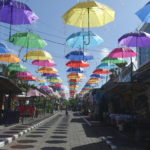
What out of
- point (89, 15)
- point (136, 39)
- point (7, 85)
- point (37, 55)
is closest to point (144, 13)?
point (89, 15)

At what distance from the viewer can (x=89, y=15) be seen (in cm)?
1202

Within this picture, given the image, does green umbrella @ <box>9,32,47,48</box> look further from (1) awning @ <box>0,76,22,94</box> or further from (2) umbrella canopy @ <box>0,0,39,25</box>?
(2) umbrella canopy @ <box>0,0,39,25</box>

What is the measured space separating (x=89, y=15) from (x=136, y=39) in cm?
390

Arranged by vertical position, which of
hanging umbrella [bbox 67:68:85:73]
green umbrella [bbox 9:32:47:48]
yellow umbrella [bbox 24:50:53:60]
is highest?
green umbrella [bbox 9:32:47:48]

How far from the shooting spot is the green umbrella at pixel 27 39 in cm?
1536

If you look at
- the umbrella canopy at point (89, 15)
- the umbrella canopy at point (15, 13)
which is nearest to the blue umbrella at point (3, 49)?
the umbrella canopy at point (15, 13)

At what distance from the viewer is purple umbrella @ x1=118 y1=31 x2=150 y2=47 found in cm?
1477

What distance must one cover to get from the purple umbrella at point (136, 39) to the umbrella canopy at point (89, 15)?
10.2 ft

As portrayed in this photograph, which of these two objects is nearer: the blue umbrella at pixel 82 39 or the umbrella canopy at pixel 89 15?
the umbrella canopy at pixel 89 15

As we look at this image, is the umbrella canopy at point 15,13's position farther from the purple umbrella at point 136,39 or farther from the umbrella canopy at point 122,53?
the umbrella canopy at point 122,53

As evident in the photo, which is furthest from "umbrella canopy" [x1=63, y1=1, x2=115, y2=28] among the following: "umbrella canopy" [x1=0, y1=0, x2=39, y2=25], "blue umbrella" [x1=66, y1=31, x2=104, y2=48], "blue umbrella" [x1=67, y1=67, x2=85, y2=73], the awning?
"blue umbrella" [x1=67, y1=67, x2=85, y2=73]

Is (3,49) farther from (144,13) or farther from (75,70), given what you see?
(144,13)

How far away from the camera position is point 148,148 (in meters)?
10.6

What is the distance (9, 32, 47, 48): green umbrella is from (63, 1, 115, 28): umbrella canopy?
3.83m
